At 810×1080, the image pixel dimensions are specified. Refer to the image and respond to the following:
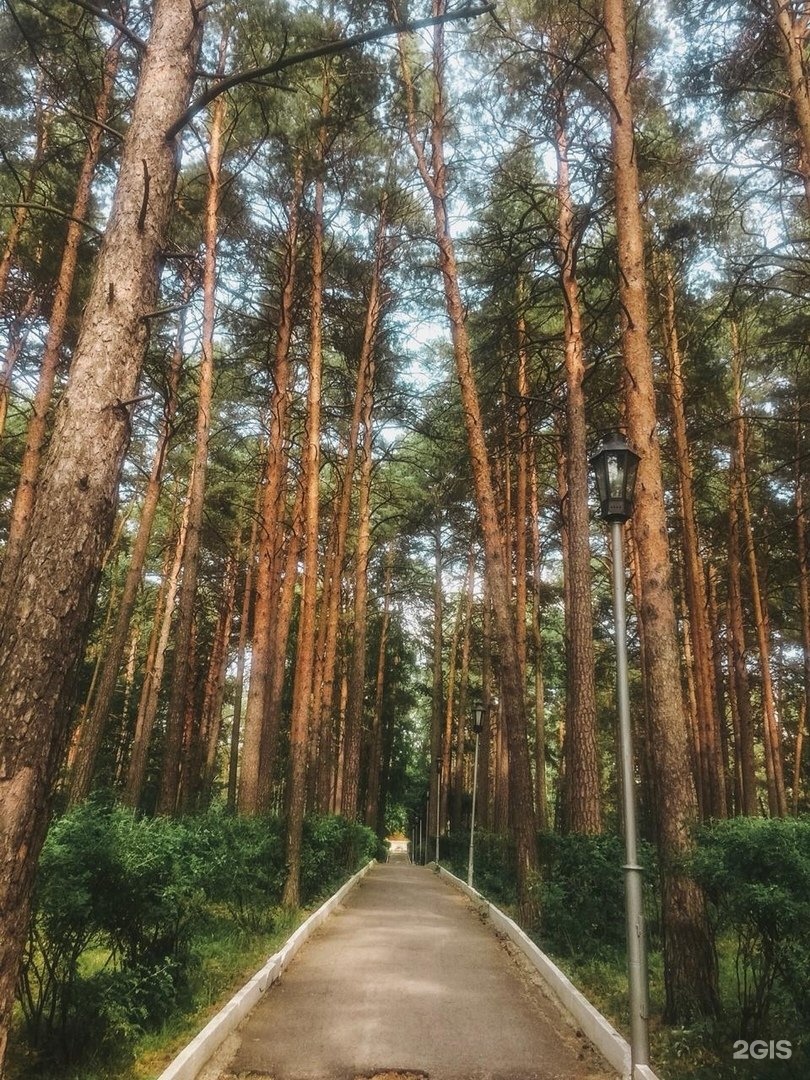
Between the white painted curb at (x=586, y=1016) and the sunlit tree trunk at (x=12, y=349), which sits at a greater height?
→ the sunlit tree trunk at (x=12, y=349)

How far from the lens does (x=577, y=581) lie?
10.7m

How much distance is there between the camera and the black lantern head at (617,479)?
17.1 feet

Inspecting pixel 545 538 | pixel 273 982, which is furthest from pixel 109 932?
pixel 545 538

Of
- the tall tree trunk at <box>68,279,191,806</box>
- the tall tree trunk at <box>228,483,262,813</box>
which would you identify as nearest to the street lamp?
the tall tree trunk at <box>68,279,191,806</box>

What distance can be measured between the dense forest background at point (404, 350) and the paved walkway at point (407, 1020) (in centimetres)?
117

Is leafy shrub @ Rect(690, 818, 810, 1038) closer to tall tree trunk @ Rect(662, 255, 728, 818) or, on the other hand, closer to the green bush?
the green bush

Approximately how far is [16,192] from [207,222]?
3.07 metres

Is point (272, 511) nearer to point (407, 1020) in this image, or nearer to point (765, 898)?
point (407, 1020)

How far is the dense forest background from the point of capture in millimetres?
4117

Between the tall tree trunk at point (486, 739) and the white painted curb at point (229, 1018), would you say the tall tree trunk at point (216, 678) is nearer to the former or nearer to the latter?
the tall tree trunk at point (486, 739)

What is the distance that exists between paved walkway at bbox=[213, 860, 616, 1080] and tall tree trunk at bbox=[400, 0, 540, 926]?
133 cm

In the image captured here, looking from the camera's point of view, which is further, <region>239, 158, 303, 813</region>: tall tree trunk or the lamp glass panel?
<region>239, 158, 303, 813</region>: tall tree trunk

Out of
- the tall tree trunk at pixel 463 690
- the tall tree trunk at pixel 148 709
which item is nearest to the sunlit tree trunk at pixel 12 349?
the tall tree trunk at pixel 148 709

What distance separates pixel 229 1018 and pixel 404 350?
49.9 ft
